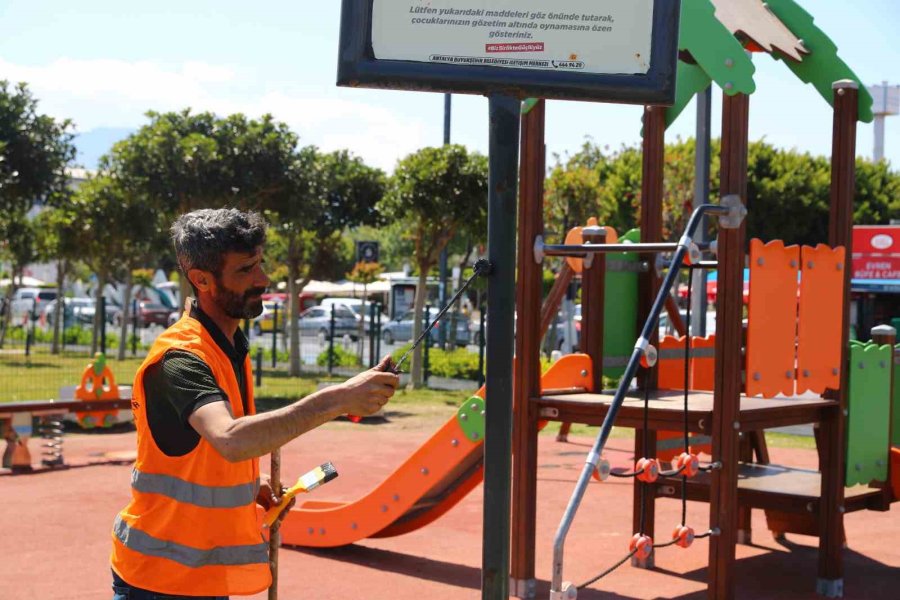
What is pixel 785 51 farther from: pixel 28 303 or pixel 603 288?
pixel 28 303

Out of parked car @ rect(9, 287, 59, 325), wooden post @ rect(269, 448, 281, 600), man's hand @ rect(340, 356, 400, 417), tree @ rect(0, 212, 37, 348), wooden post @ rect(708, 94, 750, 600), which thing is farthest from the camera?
parked car @ rect(9, 287, 59, 325)

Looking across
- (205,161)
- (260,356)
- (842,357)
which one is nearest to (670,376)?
(842,357)

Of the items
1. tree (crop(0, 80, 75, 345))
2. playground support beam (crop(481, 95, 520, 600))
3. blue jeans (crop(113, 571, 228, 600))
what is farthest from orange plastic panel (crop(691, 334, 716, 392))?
tree (crop(0, 80, 75, 345))

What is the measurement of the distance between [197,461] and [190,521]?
0.15 m

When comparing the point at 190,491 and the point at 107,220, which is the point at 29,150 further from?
the point at 190,491

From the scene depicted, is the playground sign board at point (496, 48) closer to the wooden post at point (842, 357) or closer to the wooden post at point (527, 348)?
the wooden post at point (527, 348)

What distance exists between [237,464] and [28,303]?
53.6 metres

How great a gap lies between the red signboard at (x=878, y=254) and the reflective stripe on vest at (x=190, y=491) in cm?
2881

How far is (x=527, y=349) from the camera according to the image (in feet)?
20.7

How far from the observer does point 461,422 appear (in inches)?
257

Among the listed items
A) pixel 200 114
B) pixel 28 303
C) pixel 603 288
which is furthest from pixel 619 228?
pixel 603 288

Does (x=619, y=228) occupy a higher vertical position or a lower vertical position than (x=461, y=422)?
higher

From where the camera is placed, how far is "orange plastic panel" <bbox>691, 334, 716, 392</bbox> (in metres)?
7.71

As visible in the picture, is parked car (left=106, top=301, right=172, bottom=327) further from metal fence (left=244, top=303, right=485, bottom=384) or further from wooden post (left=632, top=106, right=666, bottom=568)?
wooden post (left=632, top=106, right=666, bottom=568)
